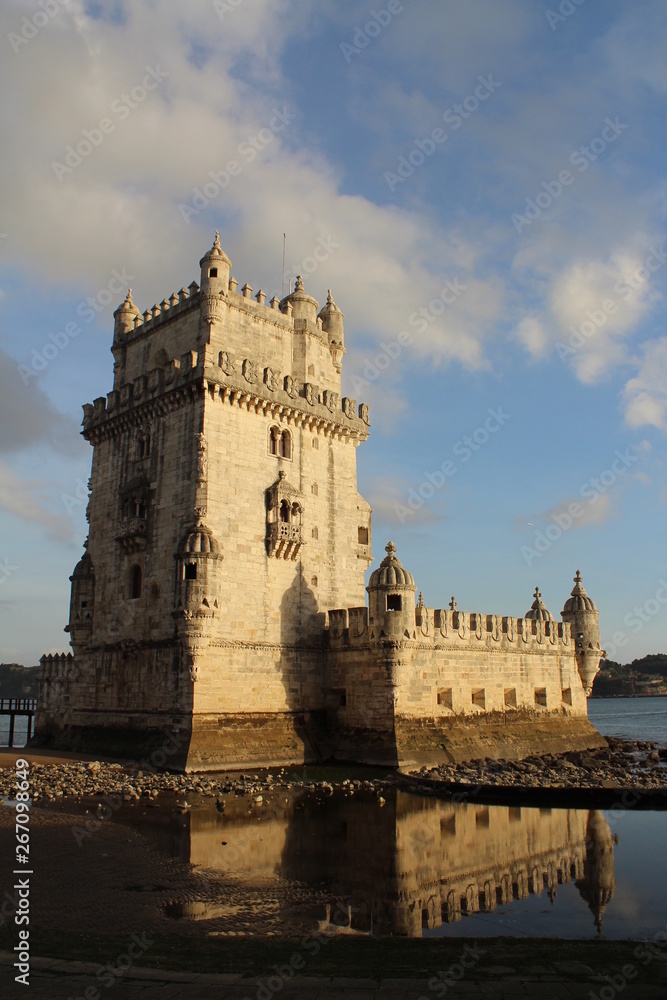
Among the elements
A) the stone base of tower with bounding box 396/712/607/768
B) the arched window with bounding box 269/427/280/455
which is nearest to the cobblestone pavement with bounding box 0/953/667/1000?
the stone base of tower with bounding box 396/712/607/768

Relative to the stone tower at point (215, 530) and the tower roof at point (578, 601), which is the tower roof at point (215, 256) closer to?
the stone tower at point (215, 530)

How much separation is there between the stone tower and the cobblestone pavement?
18682 millimetres

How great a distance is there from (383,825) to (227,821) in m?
3.95

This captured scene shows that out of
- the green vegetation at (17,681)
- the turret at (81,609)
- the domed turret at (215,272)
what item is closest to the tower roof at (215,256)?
the domed turret at (215,272)

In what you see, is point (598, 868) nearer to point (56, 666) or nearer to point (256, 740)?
point (256, 740)

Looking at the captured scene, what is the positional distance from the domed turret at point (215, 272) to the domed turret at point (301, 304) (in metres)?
3.87

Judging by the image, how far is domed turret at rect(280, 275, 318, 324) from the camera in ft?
116

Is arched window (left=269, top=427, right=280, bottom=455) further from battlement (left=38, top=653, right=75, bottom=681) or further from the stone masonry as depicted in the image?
battlement (left=38, top=653, right=75, bottom=681)

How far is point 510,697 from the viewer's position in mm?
35031

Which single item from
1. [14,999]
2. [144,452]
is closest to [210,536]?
[144,452]

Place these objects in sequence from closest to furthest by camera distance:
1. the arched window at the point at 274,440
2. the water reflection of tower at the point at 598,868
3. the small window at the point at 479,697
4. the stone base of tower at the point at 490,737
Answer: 1. the water reflection of tower at the point at 598,868
2. the stone base of tower at the point at 490,737
3. the arched window at the point at 274,440
4. the small window at the point at 479,697

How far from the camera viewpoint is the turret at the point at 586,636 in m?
40.8

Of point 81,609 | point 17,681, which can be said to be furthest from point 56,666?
point 17,681

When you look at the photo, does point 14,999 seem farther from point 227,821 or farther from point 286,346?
point 286,346
